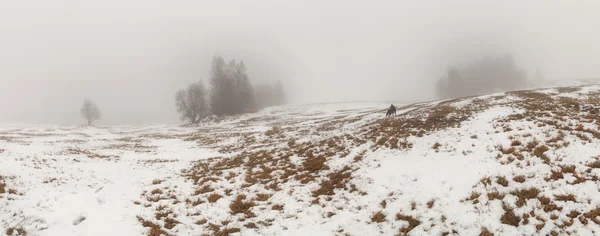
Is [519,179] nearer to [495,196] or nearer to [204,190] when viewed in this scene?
[495,196]

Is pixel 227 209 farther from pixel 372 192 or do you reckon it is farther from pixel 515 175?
pixel 515 175

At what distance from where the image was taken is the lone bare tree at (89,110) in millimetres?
92625

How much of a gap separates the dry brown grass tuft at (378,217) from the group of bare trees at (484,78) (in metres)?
105

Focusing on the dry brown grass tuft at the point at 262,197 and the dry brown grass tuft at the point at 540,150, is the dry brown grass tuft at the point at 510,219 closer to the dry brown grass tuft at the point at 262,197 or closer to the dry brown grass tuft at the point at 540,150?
the dry brown grass tuft at the point at 540,150

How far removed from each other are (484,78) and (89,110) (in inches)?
5390

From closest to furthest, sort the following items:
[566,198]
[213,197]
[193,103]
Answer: [566,198] < [213,197] < [193,103]

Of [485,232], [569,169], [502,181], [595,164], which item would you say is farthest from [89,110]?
[595,164]

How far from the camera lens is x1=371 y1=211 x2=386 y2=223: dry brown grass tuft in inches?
379

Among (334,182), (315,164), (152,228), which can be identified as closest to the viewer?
(152,228)

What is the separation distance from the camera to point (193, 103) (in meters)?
74.2

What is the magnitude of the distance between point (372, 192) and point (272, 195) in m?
4.39

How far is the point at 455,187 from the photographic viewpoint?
404 inches

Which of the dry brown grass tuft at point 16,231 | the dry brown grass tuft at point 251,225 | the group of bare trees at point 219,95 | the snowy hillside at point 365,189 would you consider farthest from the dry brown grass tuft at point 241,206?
the group of bare trees at point 219,95

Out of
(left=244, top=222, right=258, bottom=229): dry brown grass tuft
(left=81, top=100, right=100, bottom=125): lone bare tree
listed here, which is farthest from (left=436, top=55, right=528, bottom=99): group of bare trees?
(left=81, top=100, right=100, bottom=125): lone bare tree
